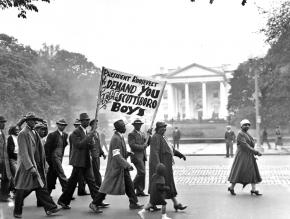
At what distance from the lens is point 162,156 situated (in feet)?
28.0

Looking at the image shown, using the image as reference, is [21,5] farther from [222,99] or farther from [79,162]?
Answer: [222,99]

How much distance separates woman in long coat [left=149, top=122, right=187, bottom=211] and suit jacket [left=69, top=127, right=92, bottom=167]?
4.07 ft

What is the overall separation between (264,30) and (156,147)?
27932 mm

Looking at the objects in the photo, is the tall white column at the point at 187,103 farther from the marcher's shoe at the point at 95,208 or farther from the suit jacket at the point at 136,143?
the marcher's shoe at the point at 95,208

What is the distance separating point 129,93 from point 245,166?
320 centimetres

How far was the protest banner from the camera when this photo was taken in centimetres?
897

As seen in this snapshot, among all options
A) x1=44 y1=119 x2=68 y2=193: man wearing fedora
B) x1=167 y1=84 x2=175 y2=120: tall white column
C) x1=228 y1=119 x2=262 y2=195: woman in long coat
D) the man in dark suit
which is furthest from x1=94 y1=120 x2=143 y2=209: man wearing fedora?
x1=167 y1=84 x2=175 y2=120: tall white column

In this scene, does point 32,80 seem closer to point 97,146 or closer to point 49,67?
point 49,67

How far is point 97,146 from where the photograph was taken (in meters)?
11.0

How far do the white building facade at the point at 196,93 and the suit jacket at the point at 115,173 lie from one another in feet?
276

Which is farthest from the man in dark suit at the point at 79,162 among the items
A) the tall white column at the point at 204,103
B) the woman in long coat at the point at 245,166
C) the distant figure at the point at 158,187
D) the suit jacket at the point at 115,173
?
the tall white column at the point at 204,103

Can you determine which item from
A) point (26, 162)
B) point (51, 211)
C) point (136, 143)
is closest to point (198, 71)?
point (136, 143)

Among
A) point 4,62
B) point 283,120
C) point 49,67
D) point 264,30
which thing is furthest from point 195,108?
point 264,30

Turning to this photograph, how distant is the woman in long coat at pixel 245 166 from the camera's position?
10477 mm
